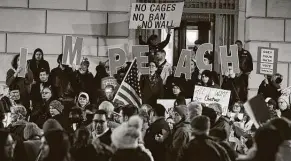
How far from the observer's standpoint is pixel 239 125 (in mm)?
11445

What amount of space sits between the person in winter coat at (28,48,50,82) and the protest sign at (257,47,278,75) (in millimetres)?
3979

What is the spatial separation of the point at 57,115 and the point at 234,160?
3.62 meters

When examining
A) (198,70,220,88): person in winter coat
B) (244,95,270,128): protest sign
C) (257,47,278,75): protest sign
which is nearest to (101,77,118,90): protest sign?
(198,70,220,88): person in winter coat

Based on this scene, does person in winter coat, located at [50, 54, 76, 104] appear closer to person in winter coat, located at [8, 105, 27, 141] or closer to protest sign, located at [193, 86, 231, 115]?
person in winter coat, located at [8, 105, 27, 141]

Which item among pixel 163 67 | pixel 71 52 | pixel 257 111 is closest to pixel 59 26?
pixel 71 52

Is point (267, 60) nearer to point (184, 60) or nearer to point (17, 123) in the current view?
point (184, 60)

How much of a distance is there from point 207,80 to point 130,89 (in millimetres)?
1656

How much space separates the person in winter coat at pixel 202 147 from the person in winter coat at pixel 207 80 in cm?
485

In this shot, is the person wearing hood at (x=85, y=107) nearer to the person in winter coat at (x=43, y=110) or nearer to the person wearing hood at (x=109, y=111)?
the person wearing hood at (x=109, y=111)

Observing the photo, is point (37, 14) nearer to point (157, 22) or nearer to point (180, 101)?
point (157, 22)

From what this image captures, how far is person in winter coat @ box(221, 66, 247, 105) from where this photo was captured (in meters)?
13.5

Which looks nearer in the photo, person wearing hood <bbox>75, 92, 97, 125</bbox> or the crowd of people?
the crowd of people

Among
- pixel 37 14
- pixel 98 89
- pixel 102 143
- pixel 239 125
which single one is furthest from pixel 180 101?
pixel 37 14

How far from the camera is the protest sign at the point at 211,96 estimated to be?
12.5 meters
